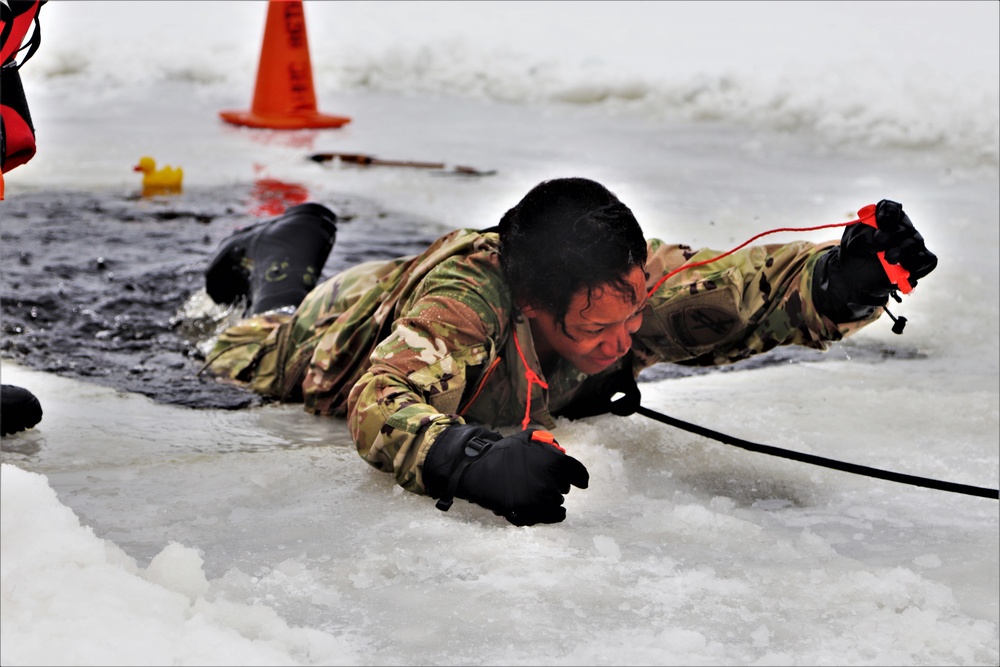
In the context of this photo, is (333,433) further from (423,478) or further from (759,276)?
(759,276)

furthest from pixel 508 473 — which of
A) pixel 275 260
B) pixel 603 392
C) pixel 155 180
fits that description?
pixel 155 180

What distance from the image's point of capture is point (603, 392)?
2.78 meters

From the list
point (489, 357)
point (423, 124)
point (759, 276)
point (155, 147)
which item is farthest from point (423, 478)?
point (423, 124)

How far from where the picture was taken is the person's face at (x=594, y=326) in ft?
7.74

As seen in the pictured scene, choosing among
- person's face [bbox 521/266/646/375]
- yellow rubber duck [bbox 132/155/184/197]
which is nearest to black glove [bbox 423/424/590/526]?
person's face [bbox 521/266/646/375]

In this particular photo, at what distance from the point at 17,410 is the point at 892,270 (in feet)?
6.07

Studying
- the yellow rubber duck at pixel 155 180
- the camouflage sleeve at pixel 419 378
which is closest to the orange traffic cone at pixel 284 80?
the yellow rubber duck at pixel 155 180

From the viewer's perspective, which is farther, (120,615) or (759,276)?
(759,276)

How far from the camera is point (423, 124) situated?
807cm

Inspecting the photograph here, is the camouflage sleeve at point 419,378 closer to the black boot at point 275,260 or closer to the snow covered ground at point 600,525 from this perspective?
the snow covered ground at point 600,525

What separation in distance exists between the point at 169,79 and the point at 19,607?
30.5 ft

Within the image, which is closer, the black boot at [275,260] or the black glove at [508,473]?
the black glove at [508,473]

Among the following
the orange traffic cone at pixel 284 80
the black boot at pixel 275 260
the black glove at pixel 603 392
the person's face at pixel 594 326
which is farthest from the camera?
the orange traffic cone at pixel 284 80

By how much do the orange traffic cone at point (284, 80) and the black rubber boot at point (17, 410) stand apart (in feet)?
15.7
